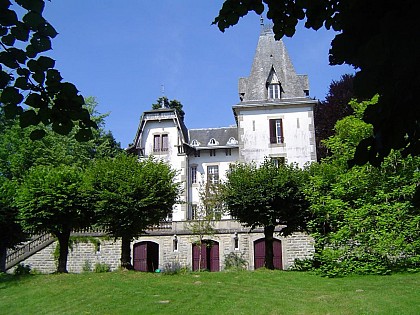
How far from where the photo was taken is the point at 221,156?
35188 millimetres

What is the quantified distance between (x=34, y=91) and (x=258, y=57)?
102 ft

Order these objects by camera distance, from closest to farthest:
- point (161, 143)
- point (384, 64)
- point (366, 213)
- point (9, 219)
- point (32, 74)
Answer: point (384, 64)
point (32, 74)
point (366, 213)
point (9, 219)
point (161, 143)

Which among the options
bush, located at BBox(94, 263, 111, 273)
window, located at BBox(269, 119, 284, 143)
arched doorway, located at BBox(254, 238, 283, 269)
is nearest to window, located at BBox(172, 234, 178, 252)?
bush, located at BBox(94, 263, 111, 273)

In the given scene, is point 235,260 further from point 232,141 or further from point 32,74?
point 32,74

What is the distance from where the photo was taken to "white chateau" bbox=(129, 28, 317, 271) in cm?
2719

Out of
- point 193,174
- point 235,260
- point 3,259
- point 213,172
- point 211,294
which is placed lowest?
point 211,294

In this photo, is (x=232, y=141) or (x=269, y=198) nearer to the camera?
(x=269, y=198)

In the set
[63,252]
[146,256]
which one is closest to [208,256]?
[146,256]

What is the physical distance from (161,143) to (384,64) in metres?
32.6

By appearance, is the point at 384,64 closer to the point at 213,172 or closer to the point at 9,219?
the point at 9,219

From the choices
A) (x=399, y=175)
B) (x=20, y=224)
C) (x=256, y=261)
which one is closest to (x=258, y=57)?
(x=256, y=261)

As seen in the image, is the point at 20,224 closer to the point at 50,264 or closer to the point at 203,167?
the point at 50,264

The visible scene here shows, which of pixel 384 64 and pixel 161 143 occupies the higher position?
pixel 161 143

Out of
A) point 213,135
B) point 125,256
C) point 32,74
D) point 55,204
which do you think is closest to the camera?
point 32,74
